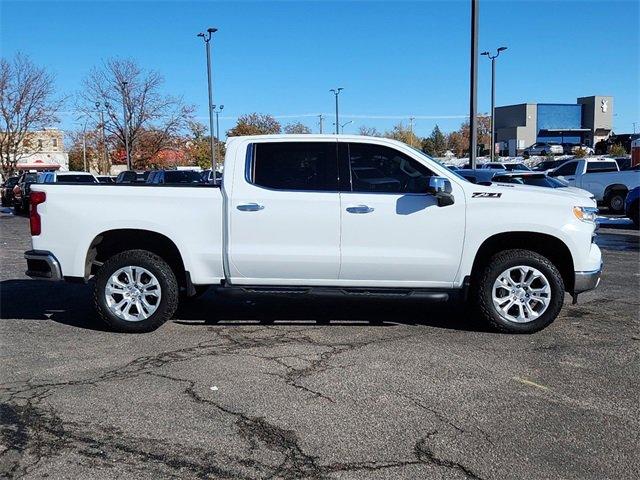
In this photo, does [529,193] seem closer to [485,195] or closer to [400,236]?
[485,195]

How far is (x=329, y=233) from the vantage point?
639 cm

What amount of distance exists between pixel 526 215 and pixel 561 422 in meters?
2.52

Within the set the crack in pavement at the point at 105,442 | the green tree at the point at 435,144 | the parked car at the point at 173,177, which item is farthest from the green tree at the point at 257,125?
the crack in pavement at the point at 105,442

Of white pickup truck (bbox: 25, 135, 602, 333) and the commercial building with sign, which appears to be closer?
white pickup truck (bbox: 25, 135, 602, 333)

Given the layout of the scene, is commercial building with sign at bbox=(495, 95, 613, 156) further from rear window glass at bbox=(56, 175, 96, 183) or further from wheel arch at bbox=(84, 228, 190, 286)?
Answer: wheel arch at bbox=(84, 228, 190, 286)

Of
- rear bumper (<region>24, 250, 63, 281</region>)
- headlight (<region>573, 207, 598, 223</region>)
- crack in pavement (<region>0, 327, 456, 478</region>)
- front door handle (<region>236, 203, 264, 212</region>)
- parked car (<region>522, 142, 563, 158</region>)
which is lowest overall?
crack in pavement (<region>0, 327, 456, 478</region>)

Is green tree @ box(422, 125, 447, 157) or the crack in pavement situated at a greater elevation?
green tree @ box(422, 125, 447, 157)

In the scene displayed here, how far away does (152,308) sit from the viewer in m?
6.56

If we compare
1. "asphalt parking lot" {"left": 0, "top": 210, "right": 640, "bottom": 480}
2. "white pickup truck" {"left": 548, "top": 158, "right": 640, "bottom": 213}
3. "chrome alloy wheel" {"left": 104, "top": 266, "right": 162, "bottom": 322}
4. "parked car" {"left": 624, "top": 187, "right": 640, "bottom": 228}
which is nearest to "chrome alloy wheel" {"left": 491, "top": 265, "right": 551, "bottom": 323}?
"asphalt parking lot" {"left": 0, "top": 210, "right": 640, "bottom": 480}

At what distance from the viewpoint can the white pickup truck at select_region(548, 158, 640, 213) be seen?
2128 cm

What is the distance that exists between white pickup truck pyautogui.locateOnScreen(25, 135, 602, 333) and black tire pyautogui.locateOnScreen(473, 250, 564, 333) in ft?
0.04

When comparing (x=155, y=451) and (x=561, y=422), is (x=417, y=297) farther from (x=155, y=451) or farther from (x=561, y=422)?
(x=155, y=451)

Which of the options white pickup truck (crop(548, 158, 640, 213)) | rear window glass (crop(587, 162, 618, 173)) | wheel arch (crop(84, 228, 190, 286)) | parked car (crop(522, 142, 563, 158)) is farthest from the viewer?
parked car (crop(522, 142, 563, 158))

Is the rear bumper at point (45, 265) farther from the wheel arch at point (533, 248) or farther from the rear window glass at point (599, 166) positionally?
the rear window glass at point (599, 166)
